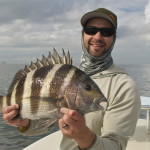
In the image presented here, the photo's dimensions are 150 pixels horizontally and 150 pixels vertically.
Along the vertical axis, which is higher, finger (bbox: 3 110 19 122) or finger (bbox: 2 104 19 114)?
finger (bbox: 2 104 19 114)

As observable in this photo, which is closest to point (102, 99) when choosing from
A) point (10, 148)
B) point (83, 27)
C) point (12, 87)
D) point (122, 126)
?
point (122, 126)

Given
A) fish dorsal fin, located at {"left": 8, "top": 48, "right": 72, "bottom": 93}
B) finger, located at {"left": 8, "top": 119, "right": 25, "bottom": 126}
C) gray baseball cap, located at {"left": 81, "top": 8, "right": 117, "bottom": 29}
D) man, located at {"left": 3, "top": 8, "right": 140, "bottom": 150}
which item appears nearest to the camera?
man, located at {"left": 3, "top": 8, "right": 140, "bottom": 150}

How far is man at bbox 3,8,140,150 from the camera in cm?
220

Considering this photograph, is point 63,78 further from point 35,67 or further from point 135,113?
point 135,113

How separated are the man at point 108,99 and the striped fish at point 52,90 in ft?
0.30

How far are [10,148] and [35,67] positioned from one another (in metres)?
9.56

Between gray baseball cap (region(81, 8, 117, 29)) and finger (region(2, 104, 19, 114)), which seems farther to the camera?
gray baseball cap (region(81, 8, 117, 29))

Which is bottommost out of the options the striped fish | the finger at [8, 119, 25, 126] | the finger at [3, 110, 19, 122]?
the finger at [8, 119, 25, 126]

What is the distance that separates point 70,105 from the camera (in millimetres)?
2004

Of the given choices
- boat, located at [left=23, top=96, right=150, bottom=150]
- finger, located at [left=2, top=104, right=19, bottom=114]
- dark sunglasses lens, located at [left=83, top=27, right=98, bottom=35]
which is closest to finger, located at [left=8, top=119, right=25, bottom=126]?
finger, located at [left=2, top=104, right=19, bottom=114]

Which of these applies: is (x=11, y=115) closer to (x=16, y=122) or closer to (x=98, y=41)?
(x=16, y=122)

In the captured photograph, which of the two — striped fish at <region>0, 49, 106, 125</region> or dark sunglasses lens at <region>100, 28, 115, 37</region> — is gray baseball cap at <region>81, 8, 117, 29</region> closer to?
dark sunglasses lens at <region>100, 28, 115, 37</region>

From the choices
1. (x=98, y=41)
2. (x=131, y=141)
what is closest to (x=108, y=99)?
(x=98, y=41)

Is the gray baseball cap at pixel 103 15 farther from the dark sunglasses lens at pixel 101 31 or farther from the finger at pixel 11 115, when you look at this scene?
the finger at pixel 11 115
